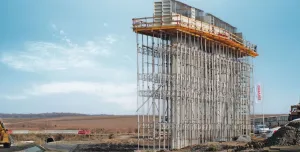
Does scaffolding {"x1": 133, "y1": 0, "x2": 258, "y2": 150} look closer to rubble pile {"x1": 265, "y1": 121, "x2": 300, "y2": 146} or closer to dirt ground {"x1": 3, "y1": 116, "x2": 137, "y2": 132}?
rubble pile {"x1": 265, "y1": 121, "x2": 300, "y2": 146}

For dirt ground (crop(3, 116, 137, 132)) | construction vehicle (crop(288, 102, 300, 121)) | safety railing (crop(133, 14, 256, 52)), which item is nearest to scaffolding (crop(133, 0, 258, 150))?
safety railing (crop(133, 14, 256, 52))

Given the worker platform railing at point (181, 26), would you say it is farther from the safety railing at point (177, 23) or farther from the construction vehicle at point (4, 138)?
the construction vehicle at point (4, 138)

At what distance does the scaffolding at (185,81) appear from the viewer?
3241 cm

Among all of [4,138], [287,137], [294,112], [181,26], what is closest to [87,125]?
[294,112]

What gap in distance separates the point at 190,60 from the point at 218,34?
5125mm

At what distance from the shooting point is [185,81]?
111 ft

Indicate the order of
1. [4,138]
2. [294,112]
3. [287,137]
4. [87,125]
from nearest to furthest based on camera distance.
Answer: [287,137]
[4,138]
[294,112]
[87,125]

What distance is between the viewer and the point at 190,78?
3456 centimetres

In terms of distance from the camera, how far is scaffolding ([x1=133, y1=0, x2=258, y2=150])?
106 ft

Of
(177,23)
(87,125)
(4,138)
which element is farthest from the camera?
(87,125)

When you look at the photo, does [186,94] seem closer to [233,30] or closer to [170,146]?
[170,146]

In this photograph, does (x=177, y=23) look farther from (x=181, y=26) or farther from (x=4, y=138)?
(x=4, y=138)

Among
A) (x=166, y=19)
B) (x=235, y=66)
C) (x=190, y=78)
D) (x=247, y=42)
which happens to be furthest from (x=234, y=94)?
(x=166, y=19)

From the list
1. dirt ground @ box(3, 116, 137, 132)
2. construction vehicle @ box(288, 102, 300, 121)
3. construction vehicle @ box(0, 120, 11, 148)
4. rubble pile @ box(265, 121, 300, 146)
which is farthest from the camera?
dirt ground @ box(3, 116, 137, 132)
